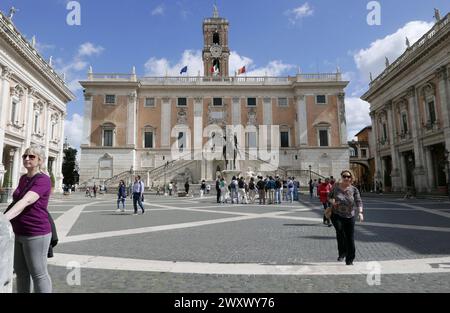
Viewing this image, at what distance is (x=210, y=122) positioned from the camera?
44812 mm

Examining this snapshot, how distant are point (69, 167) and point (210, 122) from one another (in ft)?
126

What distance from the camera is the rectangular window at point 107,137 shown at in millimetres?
42781

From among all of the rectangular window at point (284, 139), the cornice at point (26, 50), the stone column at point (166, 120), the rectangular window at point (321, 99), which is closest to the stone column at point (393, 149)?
the rectangular window at point (321, 99)

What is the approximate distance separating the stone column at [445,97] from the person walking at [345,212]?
23.7 m

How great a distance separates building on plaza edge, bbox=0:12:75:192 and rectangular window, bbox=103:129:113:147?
801 centimetres

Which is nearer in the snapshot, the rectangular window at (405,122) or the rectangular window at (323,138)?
the rectangular window at (405,122)

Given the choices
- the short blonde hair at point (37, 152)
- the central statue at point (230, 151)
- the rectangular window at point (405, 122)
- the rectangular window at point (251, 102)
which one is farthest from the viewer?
the rectangular window at point (251, 102)

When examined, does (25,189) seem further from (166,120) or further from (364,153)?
(364,153)

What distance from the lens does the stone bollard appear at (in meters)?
2.54

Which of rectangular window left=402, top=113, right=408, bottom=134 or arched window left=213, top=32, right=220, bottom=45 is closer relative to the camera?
rectangular window left=402, top=113, right=408, bottom=134

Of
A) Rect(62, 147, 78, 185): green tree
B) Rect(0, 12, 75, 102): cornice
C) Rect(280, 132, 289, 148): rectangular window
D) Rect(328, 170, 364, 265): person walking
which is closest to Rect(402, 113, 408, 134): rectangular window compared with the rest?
Rect(280, 132, 289, 148): rectangular window

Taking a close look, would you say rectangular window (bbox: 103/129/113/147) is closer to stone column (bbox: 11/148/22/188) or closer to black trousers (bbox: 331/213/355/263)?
stone column (bbox: 11/148/22/188)

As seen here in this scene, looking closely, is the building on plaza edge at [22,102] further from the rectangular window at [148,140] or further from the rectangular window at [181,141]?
the rectangular window at [181,141]

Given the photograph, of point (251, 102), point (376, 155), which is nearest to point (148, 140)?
point (251, 102)
